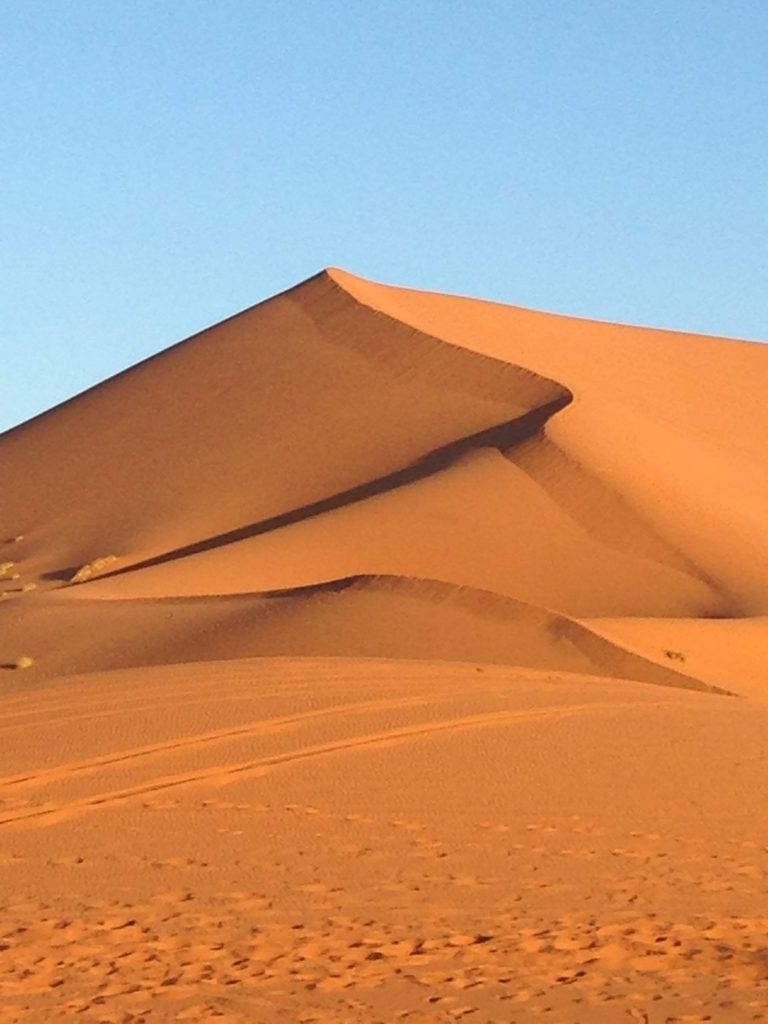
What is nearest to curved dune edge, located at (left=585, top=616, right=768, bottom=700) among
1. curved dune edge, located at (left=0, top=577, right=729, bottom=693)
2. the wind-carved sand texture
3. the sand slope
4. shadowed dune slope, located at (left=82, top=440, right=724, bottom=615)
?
the wind-carved sand texture

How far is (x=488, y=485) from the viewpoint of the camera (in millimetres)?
33125

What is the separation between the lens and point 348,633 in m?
22.7

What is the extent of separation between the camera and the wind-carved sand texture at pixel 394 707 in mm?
7047

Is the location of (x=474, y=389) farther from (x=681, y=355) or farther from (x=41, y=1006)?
(x=41, y=1006)

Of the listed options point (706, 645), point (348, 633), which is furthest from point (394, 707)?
point (706, 645)

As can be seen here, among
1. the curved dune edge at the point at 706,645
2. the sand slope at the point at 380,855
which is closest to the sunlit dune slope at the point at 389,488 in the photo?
the curved dune edge at the point at 706,645

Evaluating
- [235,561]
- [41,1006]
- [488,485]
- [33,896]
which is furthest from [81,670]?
[41,1006]

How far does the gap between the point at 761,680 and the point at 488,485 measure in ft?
34.5

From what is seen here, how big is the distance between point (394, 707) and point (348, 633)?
8.44 meters

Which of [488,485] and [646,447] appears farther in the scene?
[646,447]

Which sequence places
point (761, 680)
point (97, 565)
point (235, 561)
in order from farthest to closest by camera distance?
point (97, 565) → point (235, 561) → point (761, 680)

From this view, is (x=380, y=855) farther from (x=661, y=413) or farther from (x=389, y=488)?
(x=661, y=413)

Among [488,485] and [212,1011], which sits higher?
[488,485]

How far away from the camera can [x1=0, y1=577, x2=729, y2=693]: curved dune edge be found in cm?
2130
